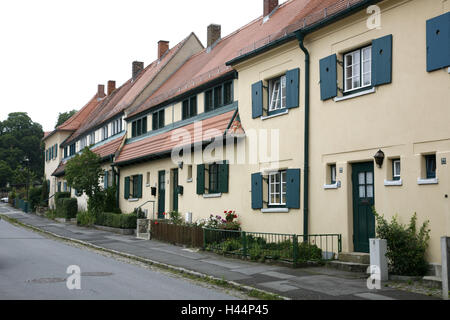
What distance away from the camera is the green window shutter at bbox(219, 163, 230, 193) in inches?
705

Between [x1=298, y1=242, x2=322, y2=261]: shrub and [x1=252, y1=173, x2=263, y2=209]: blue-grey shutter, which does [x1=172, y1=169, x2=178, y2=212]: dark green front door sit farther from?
[x1=298, y1=242, x2=322, y2=261]: shrub

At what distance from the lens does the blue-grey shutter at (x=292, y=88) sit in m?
14.7

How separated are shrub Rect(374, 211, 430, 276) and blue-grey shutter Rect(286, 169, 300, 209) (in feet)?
11.6

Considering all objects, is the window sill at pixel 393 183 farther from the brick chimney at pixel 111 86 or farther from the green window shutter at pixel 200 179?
the brick chimney at pixel 111 86

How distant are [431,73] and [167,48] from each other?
26.1 meters

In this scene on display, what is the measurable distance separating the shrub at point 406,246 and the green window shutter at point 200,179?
9282 mm

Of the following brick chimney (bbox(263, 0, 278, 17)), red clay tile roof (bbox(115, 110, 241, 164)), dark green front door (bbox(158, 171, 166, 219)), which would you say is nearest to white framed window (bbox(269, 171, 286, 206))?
red clay tile roof (bbox(115, 110, 241, 164))

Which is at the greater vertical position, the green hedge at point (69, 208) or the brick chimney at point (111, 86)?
the brick chimney at point (111, 86)

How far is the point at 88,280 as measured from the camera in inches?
404

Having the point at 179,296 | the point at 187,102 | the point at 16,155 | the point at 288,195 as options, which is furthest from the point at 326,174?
the point at 16,155

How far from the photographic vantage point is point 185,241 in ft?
58.1

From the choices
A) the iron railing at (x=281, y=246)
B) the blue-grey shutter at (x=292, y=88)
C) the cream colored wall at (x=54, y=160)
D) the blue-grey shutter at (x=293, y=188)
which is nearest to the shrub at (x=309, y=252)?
the iron railing at (x=281, y=246)

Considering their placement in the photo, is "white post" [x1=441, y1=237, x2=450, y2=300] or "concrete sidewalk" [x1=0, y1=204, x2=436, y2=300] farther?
"concrete sidewalk" [x1=0, y1=204, x2=436, y2=300]
